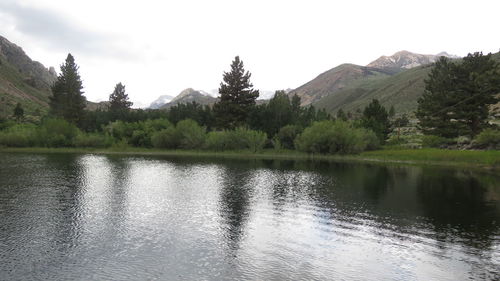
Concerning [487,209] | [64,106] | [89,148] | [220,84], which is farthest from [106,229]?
[64,106]

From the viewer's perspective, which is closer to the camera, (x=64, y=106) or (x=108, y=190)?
(x=108, y=190)

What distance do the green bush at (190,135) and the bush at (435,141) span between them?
70.1m

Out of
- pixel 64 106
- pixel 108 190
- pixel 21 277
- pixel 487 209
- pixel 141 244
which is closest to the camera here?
pixel 21 277

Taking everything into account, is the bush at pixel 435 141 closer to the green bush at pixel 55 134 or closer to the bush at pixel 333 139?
the bush at pixel 333 139

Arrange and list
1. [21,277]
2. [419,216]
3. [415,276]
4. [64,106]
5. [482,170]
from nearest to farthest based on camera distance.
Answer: [21,277] < [415,276] < [419,216] < [482,170] < [64,106]

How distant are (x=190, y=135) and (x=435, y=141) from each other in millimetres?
76202

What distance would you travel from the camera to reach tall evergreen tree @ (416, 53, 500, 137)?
310ft

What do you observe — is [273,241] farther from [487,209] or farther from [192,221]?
[487,209]

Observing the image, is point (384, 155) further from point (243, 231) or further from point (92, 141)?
point (92, 141)

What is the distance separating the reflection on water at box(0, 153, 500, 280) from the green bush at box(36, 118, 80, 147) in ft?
270

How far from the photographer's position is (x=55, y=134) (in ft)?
417

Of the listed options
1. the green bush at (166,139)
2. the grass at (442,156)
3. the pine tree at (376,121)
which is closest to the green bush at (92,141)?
the green bush at (166,139)

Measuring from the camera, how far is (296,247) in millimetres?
24359

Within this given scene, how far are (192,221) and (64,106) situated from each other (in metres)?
133
